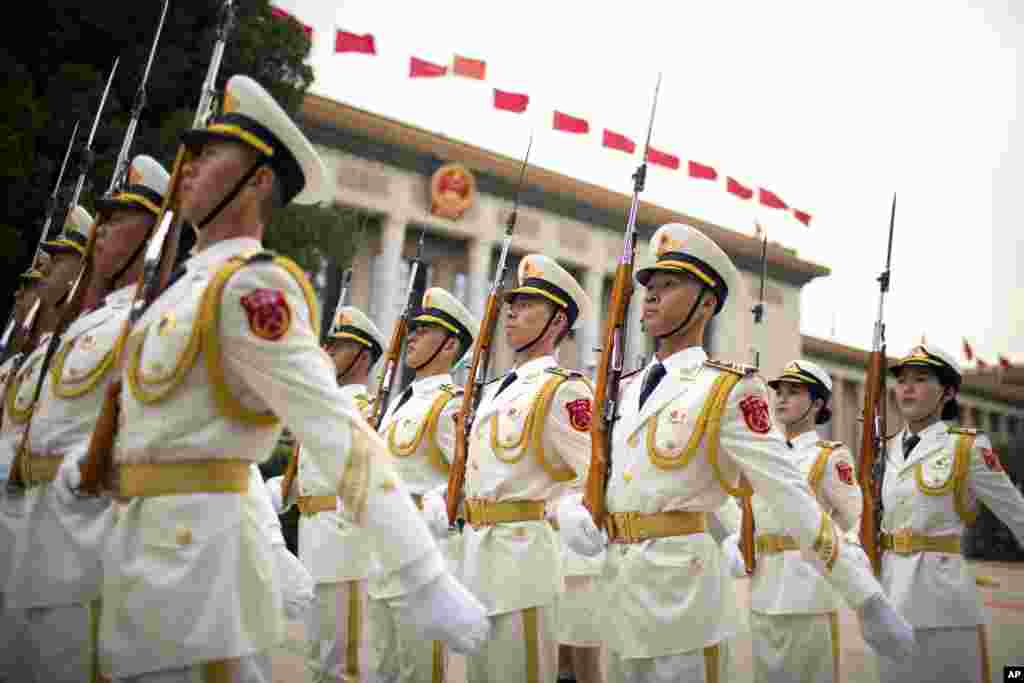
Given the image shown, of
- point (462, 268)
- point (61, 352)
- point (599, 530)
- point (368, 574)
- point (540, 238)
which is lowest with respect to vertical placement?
point (368, 574)

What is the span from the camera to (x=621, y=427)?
3451 millimetres

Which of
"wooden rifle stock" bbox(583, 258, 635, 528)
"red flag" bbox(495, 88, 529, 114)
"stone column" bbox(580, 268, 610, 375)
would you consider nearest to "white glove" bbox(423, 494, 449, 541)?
"wooden rifle stock" bbox(583, 258, 635, 528)

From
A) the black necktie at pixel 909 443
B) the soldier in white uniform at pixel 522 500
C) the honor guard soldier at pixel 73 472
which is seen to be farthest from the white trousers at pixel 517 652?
the black necktie at pixel 909 443

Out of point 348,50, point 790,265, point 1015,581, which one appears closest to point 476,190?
point 348,50

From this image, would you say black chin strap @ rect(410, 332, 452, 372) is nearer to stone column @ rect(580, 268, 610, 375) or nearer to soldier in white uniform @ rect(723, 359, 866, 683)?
soldier in white uniform @ rect(723, 359, 866, 683)

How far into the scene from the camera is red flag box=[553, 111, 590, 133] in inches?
738

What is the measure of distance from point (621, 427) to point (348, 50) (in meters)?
15.4

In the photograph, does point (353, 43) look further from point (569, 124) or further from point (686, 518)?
point (686, 518)

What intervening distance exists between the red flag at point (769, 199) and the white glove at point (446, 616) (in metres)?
23.4

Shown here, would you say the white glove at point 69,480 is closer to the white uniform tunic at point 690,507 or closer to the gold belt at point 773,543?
the white uniform tunic at point 690,507

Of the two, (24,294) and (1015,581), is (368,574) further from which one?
(1015,581)

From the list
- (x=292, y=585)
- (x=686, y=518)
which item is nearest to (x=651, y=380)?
(x=686, y=518)

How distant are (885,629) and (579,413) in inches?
67.8

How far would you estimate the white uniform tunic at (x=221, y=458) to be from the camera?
194cm
